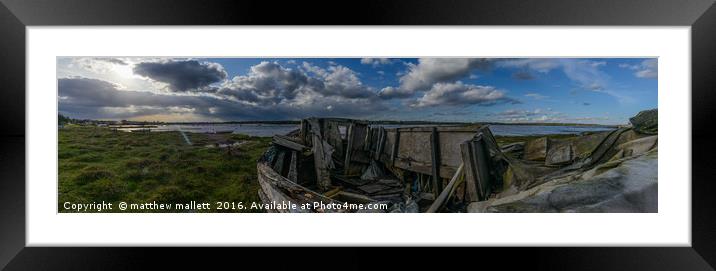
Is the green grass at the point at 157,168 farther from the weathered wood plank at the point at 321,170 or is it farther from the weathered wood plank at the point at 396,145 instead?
the weathered wood plank at the point at 396,145

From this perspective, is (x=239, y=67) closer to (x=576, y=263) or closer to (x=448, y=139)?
(x=448, y=139)

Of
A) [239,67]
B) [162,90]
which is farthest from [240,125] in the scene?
[162,90]

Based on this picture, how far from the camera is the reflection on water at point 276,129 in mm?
2506

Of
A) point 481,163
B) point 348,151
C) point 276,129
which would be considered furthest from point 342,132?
point 481,163

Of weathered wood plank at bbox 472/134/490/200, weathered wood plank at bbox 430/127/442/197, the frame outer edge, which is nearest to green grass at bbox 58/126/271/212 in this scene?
weathered wood plank at bbox 430/127/442/197

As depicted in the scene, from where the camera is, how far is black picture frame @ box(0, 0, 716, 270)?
6.84 ft

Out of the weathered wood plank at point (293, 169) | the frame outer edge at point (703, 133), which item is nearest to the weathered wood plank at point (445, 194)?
the weathered wood plank at point (293, 169)

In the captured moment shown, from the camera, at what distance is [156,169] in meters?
2.57

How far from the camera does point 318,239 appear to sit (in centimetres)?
250

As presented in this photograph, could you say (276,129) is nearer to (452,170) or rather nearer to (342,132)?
(342,132)

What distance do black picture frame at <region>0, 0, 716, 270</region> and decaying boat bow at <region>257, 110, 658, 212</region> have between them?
0.34 m
